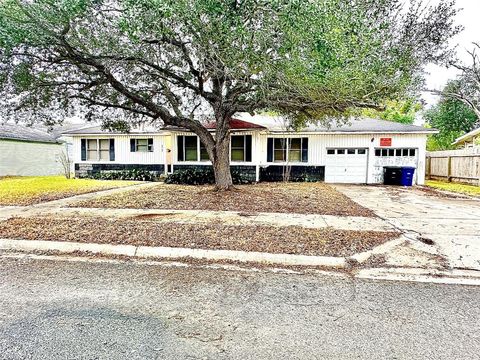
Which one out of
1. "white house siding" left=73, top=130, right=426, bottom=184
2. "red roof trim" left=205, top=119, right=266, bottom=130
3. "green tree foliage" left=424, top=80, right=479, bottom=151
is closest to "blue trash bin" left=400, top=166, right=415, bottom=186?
"white house siding" left=73, top=130, right=426, bottom=184

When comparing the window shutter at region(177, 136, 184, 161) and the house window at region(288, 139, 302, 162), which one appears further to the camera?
the window shutter at region(177, 136, 184, 161)

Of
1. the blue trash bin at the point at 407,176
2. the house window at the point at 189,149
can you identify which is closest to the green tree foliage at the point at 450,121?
the blue trash bin at the point at 407,176

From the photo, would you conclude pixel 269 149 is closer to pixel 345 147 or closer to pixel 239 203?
pixel 345 147

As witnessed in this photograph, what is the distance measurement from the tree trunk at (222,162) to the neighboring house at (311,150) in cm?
482

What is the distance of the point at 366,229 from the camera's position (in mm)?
6660

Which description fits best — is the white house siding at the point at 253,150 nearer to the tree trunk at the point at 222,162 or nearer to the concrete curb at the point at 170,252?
the tree trunk at the point at 222,162

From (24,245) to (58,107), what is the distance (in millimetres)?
8434

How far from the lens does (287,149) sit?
18.4 m

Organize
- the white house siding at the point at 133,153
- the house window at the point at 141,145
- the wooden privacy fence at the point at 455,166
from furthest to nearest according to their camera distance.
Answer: the house window at the point at 141,145, the white house siding at the point at 133,153, the wooden privacy fence at the point at 455,166

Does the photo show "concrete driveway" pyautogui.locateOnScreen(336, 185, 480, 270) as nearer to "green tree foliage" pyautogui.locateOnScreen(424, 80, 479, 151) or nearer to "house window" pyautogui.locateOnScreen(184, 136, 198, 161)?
"house window" pyautogui.locateOnScreen(184, 136, 198, 161)

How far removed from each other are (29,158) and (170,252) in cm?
2213

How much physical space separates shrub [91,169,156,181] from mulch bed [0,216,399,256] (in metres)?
11.9

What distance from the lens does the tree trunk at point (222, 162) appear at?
12.2m

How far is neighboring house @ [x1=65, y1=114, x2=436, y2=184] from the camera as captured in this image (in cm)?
1747
